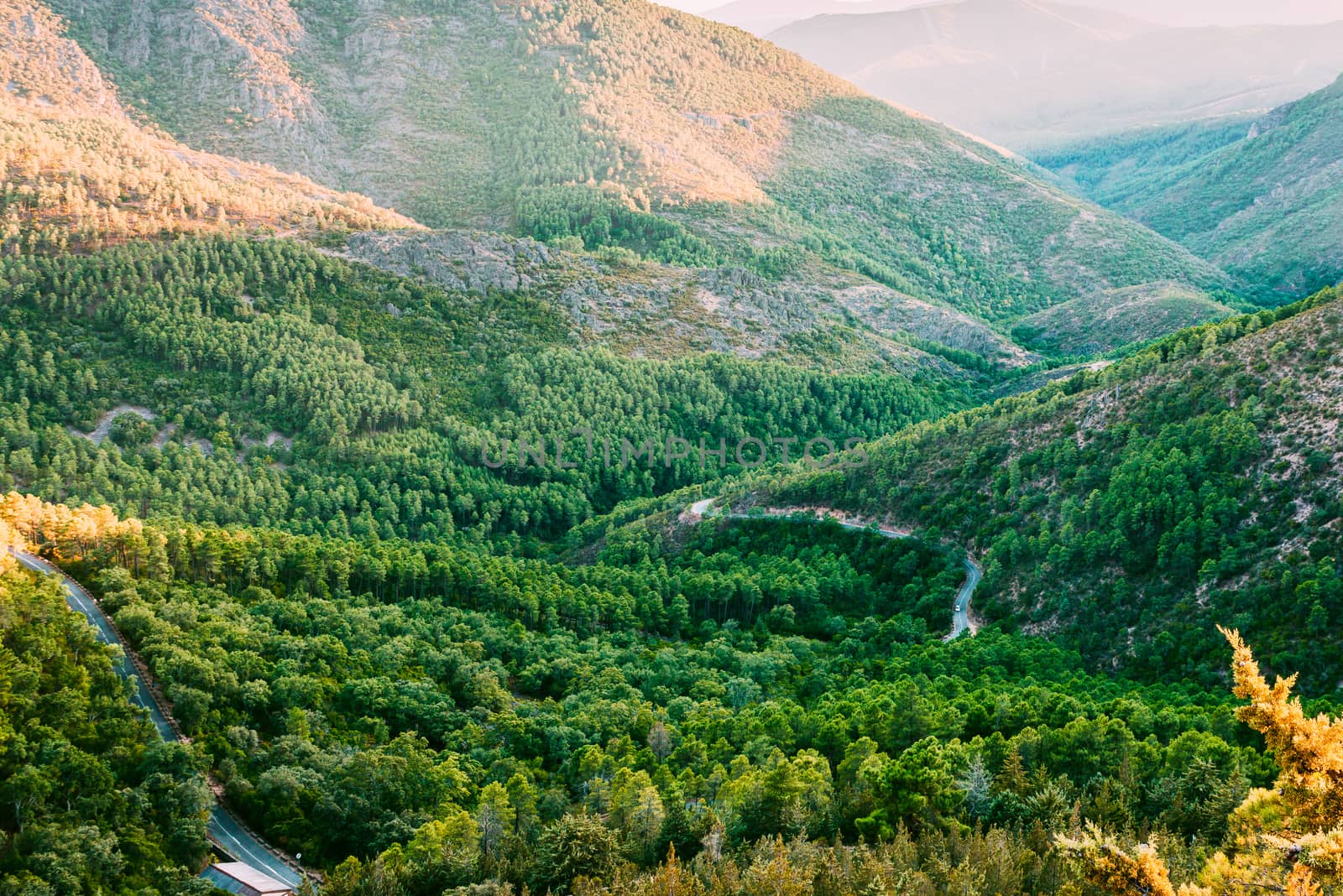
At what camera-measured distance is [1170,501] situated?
13525 centimetres

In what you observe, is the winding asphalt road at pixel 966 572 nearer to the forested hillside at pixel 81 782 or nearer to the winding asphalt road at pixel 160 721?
the winding asphalt road at pixel 160 721

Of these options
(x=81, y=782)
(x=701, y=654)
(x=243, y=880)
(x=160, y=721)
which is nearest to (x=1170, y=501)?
(x=701, y=654)

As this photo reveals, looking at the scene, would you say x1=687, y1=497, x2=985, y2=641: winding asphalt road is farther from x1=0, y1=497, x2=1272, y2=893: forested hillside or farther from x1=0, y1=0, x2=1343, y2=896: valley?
x1=0, y1=497, x2=1272, y2=893: forested hillside

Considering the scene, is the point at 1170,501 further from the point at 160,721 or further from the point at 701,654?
the point at 160,721

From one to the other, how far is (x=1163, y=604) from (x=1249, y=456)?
77.0 feet

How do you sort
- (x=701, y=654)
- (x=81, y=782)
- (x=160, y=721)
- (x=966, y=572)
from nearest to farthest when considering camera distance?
1. (x=81, y=782)
2. (x=160, y=721)
3. (x=701, y=654)
4. (x=966, y=572)

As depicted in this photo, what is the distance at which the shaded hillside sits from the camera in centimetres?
12031

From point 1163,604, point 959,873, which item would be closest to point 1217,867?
point 959,873

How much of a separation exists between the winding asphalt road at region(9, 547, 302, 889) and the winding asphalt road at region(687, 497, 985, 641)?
294 ft

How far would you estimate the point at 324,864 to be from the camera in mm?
79375

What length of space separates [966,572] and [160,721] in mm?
108884

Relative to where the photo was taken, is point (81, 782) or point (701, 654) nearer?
point (81, 782)

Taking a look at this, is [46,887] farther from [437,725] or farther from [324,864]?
[437,725]

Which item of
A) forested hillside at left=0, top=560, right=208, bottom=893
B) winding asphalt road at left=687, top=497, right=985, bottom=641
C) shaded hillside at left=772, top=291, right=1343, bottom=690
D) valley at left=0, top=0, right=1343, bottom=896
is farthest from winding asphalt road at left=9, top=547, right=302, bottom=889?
shaded hillside at left=772, top=291, right=1343, bottom=690
